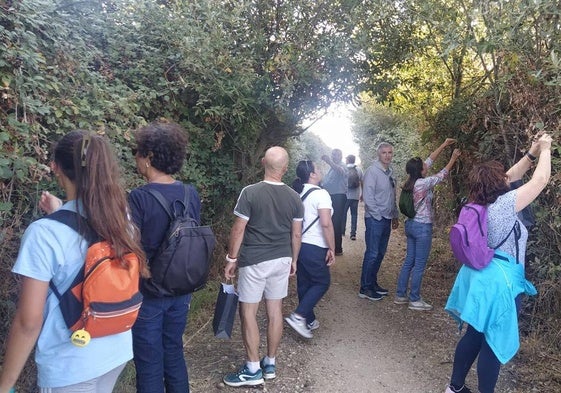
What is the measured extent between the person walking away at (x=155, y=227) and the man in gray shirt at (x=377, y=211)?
11.6 ft

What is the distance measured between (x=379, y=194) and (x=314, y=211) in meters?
1.65

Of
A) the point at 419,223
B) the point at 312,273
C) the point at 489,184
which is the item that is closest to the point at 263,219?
the point at 312,273

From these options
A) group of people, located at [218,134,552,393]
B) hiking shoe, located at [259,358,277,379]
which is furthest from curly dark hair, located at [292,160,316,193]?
hiking shoe, located at [259,358,277,379]

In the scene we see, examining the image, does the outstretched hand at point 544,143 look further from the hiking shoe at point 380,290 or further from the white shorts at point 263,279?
the hiking shoe at point 380,290

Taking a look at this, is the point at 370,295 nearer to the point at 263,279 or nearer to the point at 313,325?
the point at 313,325

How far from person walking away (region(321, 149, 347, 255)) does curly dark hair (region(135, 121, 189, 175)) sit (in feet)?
17.9

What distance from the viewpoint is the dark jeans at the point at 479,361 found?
329 cm

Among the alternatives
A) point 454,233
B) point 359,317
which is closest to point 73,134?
point 454,233

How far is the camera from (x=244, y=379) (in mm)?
3797

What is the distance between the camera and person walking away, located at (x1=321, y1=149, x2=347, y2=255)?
26.7 feet

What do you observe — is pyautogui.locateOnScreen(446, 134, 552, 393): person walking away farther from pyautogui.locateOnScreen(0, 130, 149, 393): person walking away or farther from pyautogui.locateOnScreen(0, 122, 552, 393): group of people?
pyautogui.locateOnScreen(0, 130, 149, 393): person walking away

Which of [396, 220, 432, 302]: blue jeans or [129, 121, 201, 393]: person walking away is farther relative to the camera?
[396, 220, 432, 302]: blue jeans

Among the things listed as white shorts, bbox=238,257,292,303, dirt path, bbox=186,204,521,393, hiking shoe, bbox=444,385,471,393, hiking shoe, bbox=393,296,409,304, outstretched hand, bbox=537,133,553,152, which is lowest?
dirt path, bbox=186,204,521,393

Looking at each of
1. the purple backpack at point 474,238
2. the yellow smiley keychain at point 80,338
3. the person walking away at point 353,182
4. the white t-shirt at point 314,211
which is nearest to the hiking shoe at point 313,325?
the white t-shirt at point 314,211
